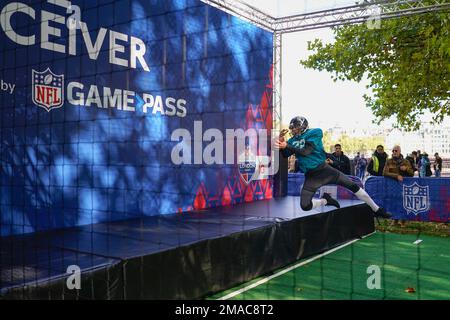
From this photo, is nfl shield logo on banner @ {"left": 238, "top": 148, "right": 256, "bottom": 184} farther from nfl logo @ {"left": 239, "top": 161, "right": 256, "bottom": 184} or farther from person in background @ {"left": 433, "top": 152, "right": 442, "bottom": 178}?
person in background @ {"left": 433, "top": 152, "right": 442, "bottom": 178}

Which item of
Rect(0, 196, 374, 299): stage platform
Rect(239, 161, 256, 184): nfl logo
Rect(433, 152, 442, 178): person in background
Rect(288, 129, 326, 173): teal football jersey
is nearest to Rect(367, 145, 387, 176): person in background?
Rect(0, 196, 374, 299): stage platform

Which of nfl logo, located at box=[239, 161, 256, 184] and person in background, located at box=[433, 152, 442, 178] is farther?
person in background, located at box=[433, 152, 442, 178]

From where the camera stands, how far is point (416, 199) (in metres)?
6.06

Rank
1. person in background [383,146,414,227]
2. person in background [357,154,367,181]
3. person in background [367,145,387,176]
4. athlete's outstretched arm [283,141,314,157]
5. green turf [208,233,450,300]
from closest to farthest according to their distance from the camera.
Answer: athlete's outstretched arm [283,141,314,157] < green turf [208,233,450,300] < person in background [367,145,387,176] < person in background [383,146,414,227] < person in background [357,154,367,181]

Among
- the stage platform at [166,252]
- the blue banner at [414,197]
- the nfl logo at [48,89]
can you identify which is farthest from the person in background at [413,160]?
the nfl logo at [48,89]

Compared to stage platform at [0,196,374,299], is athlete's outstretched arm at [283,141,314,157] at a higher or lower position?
higher

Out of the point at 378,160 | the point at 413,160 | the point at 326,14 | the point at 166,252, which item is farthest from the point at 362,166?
the point at 166,252

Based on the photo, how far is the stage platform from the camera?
92.4 inches

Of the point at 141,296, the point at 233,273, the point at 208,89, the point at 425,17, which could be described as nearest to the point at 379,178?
the point at 425,17

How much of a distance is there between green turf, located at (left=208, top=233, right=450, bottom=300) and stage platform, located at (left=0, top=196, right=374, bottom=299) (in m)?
0.21

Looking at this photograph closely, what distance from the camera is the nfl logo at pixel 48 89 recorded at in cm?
379

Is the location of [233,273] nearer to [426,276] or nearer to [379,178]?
[426,276]

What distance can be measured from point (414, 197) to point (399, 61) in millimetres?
2001

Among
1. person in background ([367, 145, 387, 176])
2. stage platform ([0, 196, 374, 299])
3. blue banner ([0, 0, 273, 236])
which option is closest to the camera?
stage platform ([0, 196, 374, 299])
